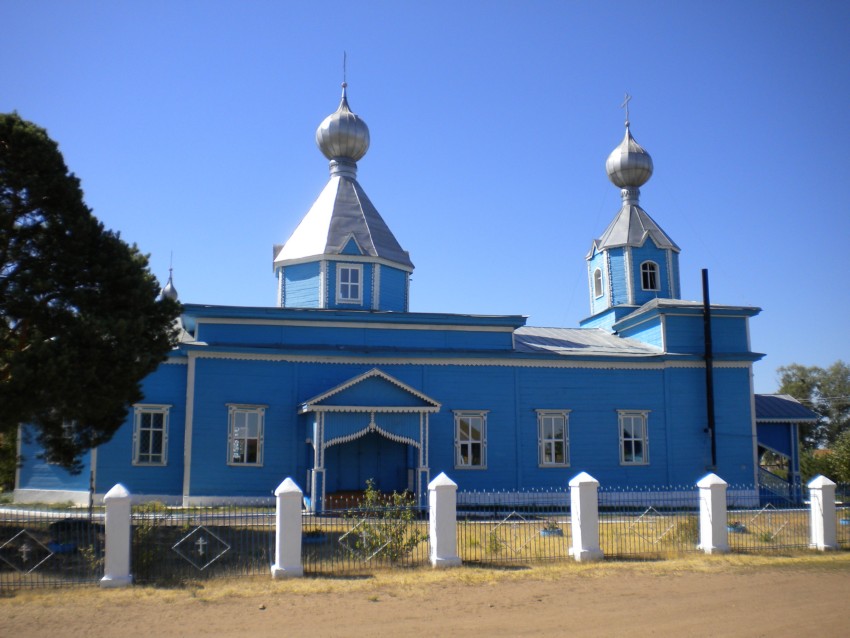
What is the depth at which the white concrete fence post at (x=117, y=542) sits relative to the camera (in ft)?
35.9

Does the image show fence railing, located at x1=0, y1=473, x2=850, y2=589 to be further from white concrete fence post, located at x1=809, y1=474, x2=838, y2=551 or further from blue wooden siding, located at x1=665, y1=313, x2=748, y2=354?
blue wooden siding, located at x1=665, y1=313, x2=748, y2=354

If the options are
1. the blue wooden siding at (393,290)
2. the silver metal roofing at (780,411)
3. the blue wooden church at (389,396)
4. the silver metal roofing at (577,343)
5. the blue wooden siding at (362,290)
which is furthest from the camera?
the silver metal roofing at (780,411)

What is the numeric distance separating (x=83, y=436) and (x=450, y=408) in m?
9.93

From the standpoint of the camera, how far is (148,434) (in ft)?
65.4

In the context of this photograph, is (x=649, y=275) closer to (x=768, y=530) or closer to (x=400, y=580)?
(x=768, y=530)

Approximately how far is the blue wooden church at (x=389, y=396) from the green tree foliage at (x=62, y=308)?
5571 mm

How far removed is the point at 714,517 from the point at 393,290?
39.0ft

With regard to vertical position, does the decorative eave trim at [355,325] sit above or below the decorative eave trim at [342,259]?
below

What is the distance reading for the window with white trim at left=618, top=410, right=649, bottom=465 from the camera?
22.5 m

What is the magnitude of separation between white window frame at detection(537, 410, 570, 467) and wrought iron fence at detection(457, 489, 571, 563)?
1.10m

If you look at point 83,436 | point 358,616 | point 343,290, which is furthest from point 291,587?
point 343,290

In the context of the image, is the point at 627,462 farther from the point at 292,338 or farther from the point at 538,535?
the point at 292,338

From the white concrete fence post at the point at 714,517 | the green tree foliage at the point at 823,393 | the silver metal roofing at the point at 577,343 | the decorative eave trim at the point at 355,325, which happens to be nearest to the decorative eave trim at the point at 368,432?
the decorative eave trim at the point at 355,325

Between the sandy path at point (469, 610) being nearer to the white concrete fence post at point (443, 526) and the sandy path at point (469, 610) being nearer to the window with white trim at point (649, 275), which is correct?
the white concrete fence post at point (443, 526)
